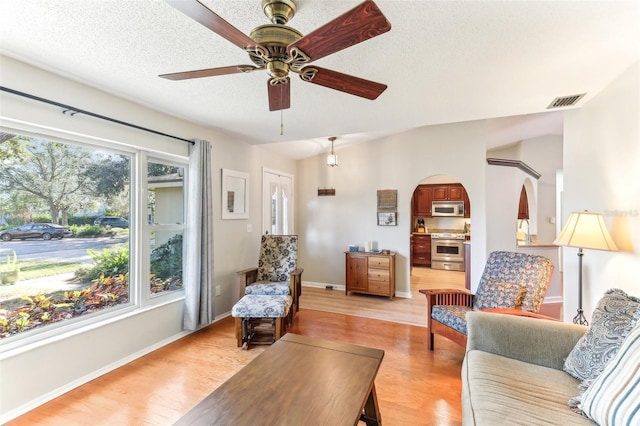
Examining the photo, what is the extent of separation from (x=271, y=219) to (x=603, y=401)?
4.29 m

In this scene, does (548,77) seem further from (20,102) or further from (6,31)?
(20,102)

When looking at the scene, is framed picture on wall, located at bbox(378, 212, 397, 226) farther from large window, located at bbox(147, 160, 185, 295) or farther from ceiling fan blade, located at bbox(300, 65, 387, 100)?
ceiling fan blade, located at bbox(300, 65, 387, 100)

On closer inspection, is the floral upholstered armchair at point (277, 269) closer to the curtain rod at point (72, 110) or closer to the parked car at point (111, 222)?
the parked car at point (111, 222)

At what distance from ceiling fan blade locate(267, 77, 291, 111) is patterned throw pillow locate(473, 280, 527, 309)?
8.45ft

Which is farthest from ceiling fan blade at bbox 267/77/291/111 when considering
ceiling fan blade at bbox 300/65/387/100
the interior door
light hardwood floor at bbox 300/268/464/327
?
light hardwood floor at bbox 300/268/464/327

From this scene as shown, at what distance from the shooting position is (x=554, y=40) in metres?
1.66

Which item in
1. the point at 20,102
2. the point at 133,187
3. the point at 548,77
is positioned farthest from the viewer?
the point at 133,187

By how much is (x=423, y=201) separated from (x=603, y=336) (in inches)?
257

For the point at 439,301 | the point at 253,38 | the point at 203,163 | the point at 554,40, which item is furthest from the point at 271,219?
the point at 554,40

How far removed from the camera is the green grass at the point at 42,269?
2.06 meters

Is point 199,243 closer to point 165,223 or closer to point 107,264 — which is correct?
point 165,223

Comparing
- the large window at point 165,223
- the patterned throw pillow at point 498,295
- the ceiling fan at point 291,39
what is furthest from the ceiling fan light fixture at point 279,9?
the patterned throw pillow at point 498,295

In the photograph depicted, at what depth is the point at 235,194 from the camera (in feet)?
13.1

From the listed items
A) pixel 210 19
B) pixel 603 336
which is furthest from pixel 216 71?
pixel 603 336
